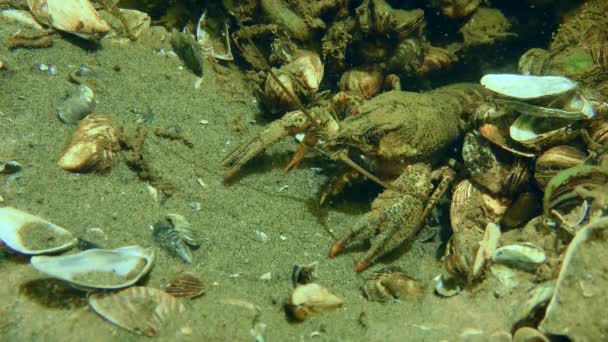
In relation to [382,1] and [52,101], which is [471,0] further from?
[52,101]

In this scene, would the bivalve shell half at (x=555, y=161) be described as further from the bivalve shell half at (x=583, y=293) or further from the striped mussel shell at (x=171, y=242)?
the striped mussel shell at (x=171, y=242)

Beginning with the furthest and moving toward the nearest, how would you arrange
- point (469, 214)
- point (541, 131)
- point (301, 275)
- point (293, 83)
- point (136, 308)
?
point (293, 83), point (469, 214), point (541, 131), point (301, 275), point (136, 308)

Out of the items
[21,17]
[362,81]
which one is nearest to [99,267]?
[21,17]

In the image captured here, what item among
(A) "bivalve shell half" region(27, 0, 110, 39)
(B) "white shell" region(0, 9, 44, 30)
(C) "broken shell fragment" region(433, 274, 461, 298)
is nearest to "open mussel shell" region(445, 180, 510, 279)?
(C) "broken shell fragment" region(433, 274, 461, 298)

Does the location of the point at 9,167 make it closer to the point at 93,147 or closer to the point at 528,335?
the point at 93,147

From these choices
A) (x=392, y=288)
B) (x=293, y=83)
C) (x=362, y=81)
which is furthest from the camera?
(x=362, y=81)

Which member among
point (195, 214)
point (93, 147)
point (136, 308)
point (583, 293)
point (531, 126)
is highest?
point (531, 126)

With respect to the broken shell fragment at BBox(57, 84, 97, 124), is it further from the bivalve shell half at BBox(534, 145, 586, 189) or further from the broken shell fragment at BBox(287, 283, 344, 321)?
the bivalve shell half at BBox(534, 145, 586, 189)
